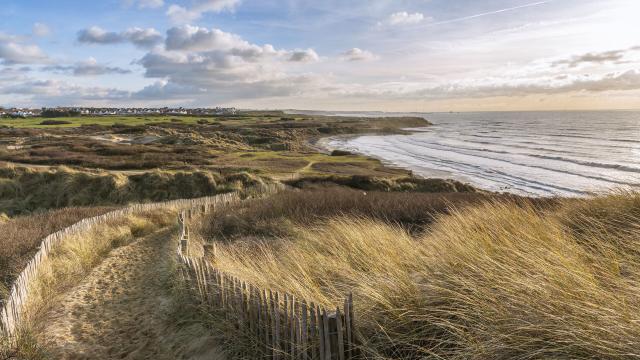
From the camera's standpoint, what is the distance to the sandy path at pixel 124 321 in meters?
7.21

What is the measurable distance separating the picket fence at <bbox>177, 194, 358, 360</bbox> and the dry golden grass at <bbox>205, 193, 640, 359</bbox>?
315 millimetres

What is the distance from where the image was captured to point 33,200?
30438 millimetres

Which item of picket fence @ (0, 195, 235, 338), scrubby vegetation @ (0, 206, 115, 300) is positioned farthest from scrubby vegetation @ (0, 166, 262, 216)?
picket fence @ (0, 195, 235, 338)

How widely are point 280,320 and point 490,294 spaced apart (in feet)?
8.15

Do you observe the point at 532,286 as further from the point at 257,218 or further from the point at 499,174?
the point at 499,174

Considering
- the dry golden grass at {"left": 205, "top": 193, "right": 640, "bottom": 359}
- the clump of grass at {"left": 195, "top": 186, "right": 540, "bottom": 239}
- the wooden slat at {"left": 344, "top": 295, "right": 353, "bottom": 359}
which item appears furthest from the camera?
the clump of grass at {"left": 195, "top": 186, "right": 540, "bottom": 239}

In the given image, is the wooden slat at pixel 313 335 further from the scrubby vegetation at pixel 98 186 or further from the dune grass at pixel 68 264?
the scrubby vegetation at pixel 98 186

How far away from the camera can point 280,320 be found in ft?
17.9

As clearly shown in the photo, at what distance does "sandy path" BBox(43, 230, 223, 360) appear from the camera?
23.6ft

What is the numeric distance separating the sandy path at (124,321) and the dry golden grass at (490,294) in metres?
1.68

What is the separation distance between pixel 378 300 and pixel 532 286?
1.57 m

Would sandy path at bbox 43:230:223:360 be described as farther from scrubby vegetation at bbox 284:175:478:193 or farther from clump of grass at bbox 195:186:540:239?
scrubby vegetation at bbox 284:175:478:193

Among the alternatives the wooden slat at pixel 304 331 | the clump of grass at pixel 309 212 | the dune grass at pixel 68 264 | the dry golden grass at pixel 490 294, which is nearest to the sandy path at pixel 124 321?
the dune grass at pixel 68 264

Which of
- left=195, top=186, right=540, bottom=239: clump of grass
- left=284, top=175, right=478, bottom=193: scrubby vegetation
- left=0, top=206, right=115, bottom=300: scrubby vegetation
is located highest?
left=0, top=206, right=115, bottom=300: scrubby vegetation
